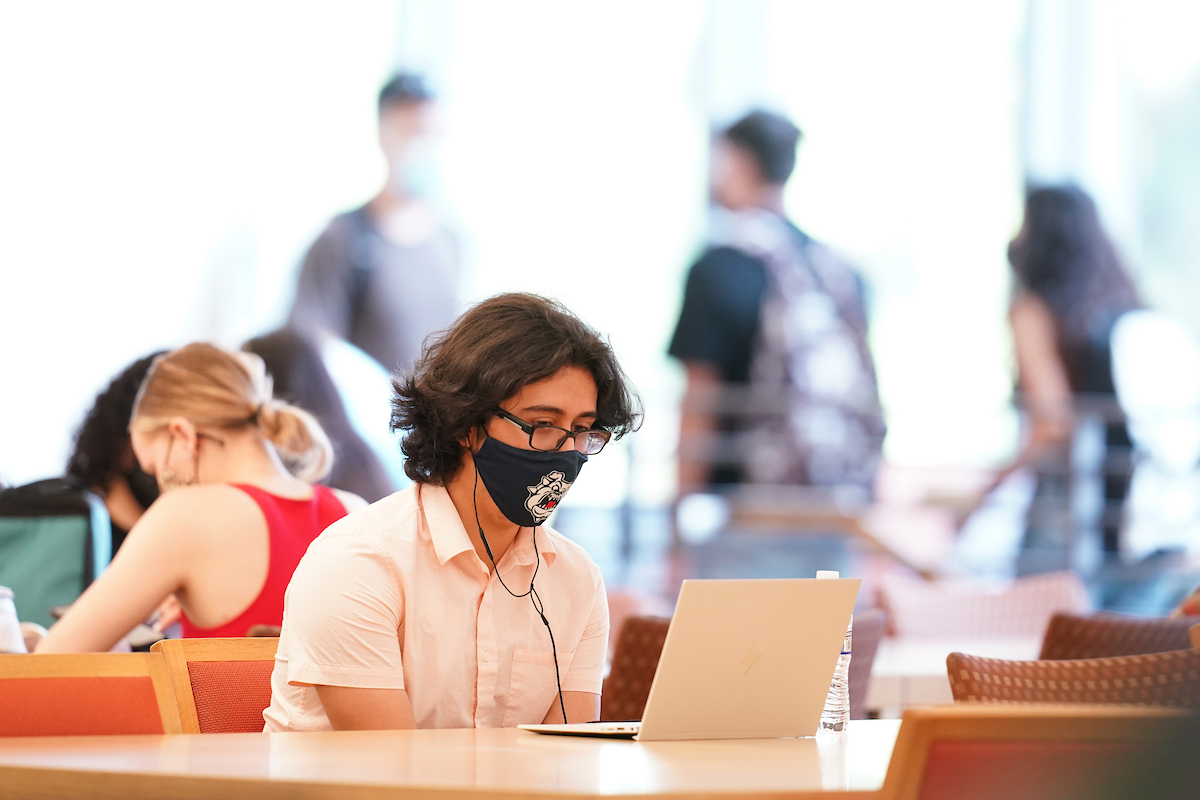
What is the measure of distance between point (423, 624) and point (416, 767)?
1.86ft

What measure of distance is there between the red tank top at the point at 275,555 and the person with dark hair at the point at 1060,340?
4584mm

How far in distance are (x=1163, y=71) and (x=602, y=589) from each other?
6221 mm

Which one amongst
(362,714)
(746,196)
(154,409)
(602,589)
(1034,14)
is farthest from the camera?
(1034,14)

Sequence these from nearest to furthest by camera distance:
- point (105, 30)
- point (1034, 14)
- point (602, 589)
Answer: point (602, 589)
point (105, 30)
point (1034, 14)

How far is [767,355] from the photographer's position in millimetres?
5996

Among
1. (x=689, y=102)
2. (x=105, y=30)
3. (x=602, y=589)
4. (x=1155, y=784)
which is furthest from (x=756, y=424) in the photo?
(x=1155, y=784)

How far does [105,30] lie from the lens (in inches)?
224

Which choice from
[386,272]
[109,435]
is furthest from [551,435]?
[386,272]

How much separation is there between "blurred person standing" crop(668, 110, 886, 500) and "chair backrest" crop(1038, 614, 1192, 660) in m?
3.34

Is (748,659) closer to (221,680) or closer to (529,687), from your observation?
→ (529,687)

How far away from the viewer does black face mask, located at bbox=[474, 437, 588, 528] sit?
173cm

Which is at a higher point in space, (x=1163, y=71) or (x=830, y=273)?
(x=1163, y=71)

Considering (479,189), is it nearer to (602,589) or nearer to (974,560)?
(974,560)

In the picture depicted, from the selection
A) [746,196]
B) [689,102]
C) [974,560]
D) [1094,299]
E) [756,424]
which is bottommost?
[974,560]
